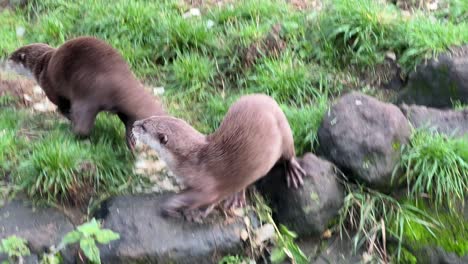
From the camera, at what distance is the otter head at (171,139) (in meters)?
2.70

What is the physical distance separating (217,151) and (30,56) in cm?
160

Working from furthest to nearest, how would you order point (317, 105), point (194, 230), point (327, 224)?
1. point (317, 105)
2. point (327, 224)
3. point (194, 230)

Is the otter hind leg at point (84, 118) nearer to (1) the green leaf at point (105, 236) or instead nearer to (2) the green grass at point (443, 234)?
(1) the green leaf at point (105, 236)

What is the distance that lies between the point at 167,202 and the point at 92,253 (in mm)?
443

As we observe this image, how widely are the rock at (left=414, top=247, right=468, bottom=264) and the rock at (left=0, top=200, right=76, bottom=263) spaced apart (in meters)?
1.66

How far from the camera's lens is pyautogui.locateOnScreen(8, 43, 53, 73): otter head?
3.63 meters

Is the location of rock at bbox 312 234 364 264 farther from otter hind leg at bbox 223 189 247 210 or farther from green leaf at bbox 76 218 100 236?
green leaf at bbox 76 218 100 236

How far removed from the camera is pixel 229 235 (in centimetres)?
283

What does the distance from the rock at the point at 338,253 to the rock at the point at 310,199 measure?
87mm

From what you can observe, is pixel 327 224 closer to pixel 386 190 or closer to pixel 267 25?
pixel 386 190

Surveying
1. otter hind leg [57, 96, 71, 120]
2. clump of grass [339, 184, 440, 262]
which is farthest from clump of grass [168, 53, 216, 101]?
clump of grass [339, 184, 440, 262]

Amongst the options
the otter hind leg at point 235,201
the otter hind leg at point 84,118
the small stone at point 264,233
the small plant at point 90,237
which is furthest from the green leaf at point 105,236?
the otter hind leg at point 84,118

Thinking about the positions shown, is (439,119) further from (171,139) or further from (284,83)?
(171,139)

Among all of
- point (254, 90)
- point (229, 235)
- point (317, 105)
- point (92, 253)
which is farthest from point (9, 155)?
point (317, 105)
